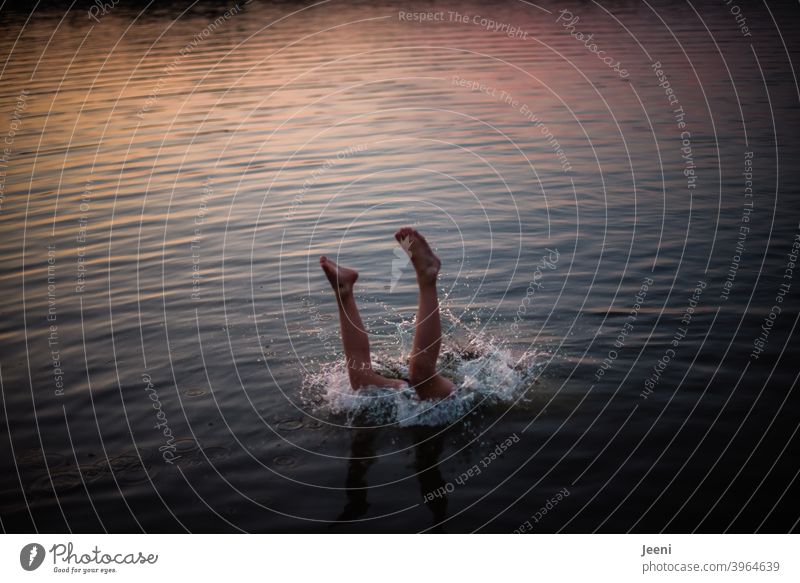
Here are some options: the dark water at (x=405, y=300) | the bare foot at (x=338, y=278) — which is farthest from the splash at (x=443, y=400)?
the bare foot at (x=338, y=278)

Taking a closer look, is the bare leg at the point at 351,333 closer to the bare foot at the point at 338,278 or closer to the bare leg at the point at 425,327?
the bare foot at the point at 338,278

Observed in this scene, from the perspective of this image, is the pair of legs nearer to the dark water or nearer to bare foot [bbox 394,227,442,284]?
bare foot [bbox 394,227,442,284]

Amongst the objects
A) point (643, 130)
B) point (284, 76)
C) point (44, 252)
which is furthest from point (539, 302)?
point (284, 76)

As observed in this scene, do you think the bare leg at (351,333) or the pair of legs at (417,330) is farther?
the bare leg at (351,333)

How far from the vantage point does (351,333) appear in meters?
6.21

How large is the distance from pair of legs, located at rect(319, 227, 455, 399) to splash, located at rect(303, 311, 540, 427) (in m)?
0.10

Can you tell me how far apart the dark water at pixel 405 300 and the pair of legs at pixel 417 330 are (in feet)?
0.75

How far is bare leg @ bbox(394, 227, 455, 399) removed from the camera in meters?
5.89

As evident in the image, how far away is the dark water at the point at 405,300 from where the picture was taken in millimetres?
5453
